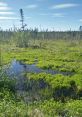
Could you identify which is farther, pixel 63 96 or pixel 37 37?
pixel 37 37

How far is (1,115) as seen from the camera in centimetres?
1248

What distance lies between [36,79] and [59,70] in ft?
29.0

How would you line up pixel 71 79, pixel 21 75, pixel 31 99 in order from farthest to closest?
pixel 21 75, pixel 71 79, pixel 31 99

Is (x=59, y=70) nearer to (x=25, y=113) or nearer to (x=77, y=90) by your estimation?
(x=77, y=90)

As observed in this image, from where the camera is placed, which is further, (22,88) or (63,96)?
(22,88)

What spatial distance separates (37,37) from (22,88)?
130 m

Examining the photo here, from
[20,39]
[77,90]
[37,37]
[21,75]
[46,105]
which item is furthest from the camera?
[37,37]

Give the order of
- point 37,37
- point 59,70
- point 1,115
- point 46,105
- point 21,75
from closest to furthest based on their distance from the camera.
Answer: point 1,115, point 46,105, point 21,75, point 59,70, point 37,37

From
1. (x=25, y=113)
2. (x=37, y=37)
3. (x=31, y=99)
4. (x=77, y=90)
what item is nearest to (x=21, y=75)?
(x=77, y=90)

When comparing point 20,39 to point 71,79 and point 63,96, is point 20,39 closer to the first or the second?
point 71,79

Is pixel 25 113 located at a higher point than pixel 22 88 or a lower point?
higher

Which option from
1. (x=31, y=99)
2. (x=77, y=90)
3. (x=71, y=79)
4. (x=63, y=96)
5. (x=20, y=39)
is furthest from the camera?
(x=20, y=39)

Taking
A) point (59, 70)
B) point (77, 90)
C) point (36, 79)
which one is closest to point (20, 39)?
point (59, 70)

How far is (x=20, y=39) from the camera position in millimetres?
92250
